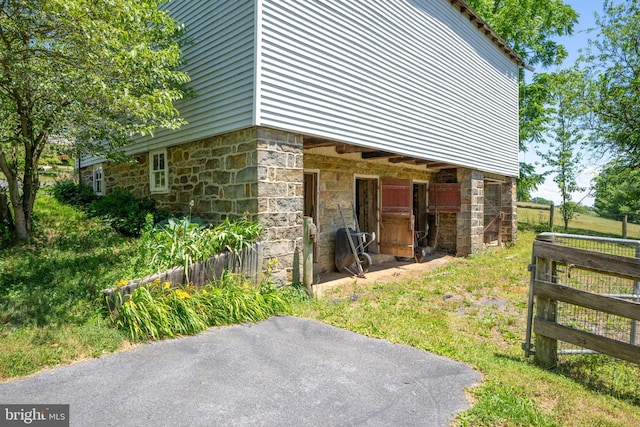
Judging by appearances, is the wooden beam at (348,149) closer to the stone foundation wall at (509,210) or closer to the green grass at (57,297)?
the green grass at (57,297)

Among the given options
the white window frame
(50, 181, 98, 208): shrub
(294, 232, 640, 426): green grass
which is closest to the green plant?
(294, 232, 640, 426): green grass

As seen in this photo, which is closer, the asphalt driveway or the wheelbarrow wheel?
the asphalt driveway

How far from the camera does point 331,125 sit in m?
6.00

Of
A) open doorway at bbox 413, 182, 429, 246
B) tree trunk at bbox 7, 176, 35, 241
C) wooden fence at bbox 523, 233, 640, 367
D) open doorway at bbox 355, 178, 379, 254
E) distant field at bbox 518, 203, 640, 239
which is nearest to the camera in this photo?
wooden fence at bbox 523, 233, 640, 367

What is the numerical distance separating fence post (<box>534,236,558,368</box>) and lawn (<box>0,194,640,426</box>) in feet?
0.40

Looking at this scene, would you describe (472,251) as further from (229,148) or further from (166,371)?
(166,371)

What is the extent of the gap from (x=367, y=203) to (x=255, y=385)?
6961 millimetres

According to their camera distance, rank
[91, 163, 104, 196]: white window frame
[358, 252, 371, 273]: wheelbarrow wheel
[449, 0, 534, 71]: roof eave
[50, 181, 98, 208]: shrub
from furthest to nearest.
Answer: [91, 163, 104, 196]: white window frame
[50, 181, 98, 208]: shrub
[449, 0, 534, 71]: roof eave
[358, 252, 371, 273]: wheelbarrow wheel

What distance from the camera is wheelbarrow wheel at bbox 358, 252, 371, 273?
7789 mm

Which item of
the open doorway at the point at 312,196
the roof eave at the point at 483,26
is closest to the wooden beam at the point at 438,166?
the open doorway at the point at 312,196

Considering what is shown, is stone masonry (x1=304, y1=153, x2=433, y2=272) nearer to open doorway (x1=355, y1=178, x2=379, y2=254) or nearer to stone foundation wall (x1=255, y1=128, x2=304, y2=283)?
open doorway (x1=355, y1=178, x2=379, y2=254)

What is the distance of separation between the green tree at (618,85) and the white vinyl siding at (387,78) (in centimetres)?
760

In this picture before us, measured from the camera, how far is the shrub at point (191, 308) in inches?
141

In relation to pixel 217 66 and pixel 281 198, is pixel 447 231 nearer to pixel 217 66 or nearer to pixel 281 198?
pixel 281 198
